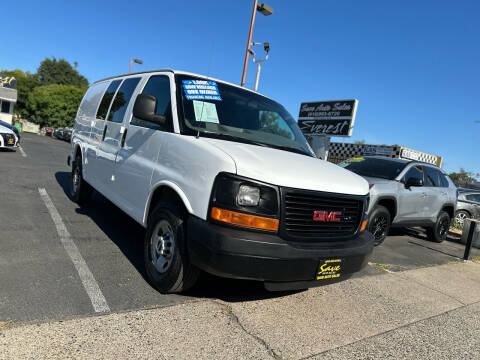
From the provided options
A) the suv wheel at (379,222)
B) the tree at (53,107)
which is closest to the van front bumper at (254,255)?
the suv wheel at (379,222)

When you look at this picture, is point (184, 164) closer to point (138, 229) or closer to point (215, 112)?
point (215, 112)

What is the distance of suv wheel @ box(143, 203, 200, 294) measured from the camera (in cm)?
284

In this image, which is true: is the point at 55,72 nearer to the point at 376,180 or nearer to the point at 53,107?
the point at 53,107

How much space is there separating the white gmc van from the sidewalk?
0.39 metres

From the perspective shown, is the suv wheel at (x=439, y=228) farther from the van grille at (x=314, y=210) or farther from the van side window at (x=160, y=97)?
the van side window at (x=160, y=97)

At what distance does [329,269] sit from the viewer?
287 centimetres

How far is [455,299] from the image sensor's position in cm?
430

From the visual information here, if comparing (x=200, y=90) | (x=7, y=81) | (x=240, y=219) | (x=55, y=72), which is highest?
(x=55, y=72)

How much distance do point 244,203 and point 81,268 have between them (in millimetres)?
1934

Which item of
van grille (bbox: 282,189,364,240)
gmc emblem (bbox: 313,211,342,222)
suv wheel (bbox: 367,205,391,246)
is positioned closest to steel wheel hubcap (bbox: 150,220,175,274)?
van grille (bbox: 282,189,364,240)

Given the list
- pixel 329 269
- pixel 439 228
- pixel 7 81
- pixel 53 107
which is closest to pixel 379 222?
pixel 439 228

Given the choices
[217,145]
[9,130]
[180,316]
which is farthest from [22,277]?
[9,130]

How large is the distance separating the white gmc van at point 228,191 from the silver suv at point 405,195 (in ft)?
8.95

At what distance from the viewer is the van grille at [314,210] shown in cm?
268
